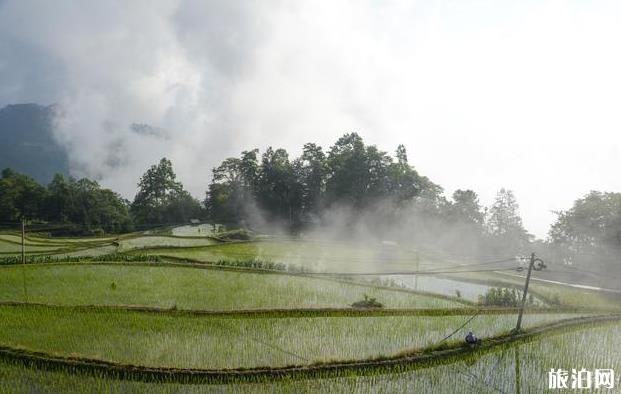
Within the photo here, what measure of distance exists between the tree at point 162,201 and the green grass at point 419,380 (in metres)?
41.5

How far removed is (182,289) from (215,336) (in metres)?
4.97

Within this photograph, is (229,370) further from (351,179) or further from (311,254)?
(351,179)

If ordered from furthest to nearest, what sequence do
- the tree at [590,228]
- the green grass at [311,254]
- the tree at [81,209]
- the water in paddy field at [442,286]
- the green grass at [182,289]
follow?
the tree at [81,209], the tree at [590,228], the green grass at [311,254], the water in paddy field at [442,286], the green grass at [182,289]

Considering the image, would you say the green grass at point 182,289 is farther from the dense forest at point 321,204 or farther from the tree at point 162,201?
the tree at point 162,201

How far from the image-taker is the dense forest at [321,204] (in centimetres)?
3969

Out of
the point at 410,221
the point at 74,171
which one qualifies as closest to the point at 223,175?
the point at 410,221

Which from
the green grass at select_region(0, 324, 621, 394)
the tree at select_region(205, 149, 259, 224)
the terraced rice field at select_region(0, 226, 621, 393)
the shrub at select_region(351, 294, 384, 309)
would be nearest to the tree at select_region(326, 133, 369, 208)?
the tree at select_region(205, 149, 259, 224)

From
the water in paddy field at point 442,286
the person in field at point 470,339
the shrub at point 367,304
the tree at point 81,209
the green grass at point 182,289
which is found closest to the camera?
the person in field at point 470,339

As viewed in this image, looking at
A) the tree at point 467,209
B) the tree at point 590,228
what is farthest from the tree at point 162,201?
the tree at point 590,228

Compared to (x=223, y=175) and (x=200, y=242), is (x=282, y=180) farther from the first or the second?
(x=200, y=242)

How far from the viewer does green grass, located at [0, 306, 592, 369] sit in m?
7.78

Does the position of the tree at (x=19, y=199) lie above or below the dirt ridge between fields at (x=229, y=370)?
above

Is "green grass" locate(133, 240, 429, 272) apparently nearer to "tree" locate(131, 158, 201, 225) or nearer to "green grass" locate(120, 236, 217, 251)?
"green grass" locate(120, 236, 217, 251)

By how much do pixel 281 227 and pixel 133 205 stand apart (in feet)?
66.2
